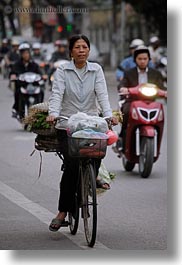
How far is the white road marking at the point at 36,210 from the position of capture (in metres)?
8.27

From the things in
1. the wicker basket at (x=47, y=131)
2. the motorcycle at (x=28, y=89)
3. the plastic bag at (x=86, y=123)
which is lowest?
the motorcycle at (x=28, y=89)

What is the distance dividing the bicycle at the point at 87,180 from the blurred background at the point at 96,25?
108 ft

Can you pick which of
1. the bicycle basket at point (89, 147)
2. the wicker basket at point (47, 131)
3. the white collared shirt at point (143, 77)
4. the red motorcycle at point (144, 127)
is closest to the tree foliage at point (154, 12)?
the red motorcycle at point (144, 127)

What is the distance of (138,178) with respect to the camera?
12.7 m

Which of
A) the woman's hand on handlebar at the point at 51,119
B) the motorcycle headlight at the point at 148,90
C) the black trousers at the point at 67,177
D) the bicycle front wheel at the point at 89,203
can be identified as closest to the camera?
the bicycle front wheel at the point at 89,203

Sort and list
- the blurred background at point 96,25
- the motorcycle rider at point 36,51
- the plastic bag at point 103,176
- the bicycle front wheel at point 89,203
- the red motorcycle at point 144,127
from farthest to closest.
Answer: the blurred background at point 96,25, the motorcycle rider at point 36,51, the red motorcycle at point 144,127, the plastic bag at point 103,176, the bicycle front wheel at point 89,203

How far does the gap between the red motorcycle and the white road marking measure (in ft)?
5.92

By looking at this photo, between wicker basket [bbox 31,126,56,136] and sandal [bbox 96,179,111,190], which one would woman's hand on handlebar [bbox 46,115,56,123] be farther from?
sandal [bbox 96,179,111,190]

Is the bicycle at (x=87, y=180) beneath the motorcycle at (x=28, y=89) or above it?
above

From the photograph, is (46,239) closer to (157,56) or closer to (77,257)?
(77,257)

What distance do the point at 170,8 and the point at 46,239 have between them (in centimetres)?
224

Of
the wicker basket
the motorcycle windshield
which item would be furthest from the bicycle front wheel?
the motorcycle windshield

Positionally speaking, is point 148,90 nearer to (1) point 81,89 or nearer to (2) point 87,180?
(1) point 81,89

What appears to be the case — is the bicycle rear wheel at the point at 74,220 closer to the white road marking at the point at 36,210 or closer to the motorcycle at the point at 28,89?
the white road marking at the point at 36,210
